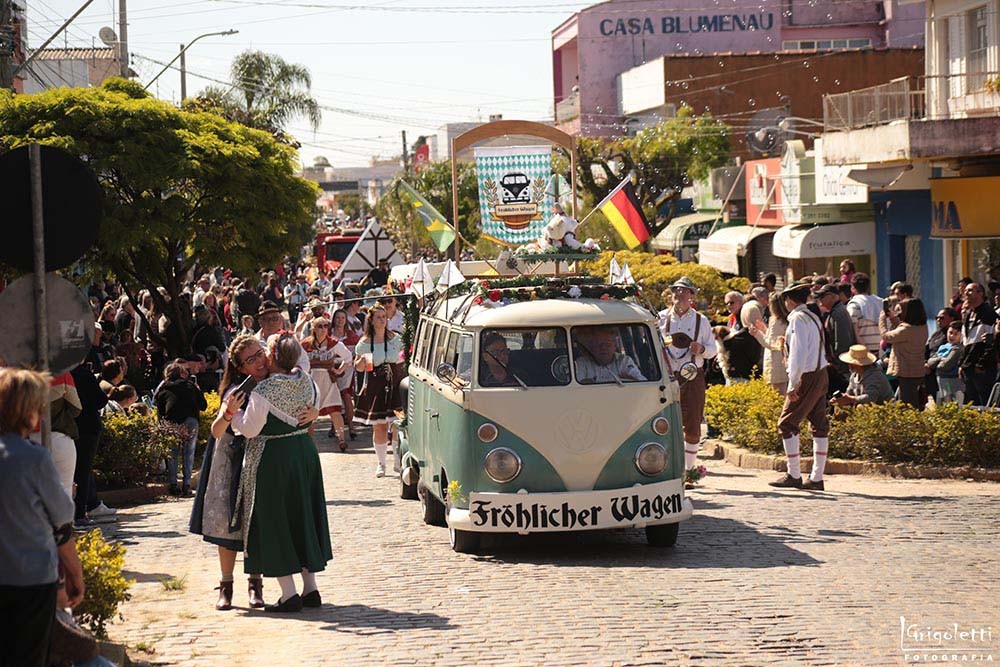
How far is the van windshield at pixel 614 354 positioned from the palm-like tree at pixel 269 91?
4942 cm

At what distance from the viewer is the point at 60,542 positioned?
6105 mm

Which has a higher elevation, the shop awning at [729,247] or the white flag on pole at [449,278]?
the shop awning at [729,247]

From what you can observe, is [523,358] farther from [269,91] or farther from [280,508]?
[269,91]

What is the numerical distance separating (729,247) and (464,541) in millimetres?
29008

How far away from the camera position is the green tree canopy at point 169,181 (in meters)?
19.9

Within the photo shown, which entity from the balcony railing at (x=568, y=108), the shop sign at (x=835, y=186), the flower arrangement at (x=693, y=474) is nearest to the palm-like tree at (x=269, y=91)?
the balcony railing at (x=568, y=108)

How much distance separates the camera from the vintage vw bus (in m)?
10.4

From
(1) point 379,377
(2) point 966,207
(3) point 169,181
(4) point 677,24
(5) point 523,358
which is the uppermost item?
(4) point 677,24

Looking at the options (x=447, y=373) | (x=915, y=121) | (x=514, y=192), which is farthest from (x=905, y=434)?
(x=915, y=121)

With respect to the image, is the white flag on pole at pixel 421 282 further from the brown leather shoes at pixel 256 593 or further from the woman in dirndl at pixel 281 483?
the brown leather shoes at pixel 256 593

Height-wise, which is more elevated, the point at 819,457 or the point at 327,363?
the point at 327,363

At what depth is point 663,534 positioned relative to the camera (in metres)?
10.7

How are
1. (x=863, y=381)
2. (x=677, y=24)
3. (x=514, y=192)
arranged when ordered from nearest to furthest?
(x=863, y=381) < (x=514, y=192) < (x=677, y=24)

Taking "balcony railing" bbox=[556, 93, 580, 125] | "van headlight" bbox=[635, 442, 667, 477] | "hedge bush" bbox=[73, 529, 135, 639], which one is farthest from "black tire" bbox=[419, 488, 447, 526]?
"balcony railing" bbox=[556, 93, 580, 125]
